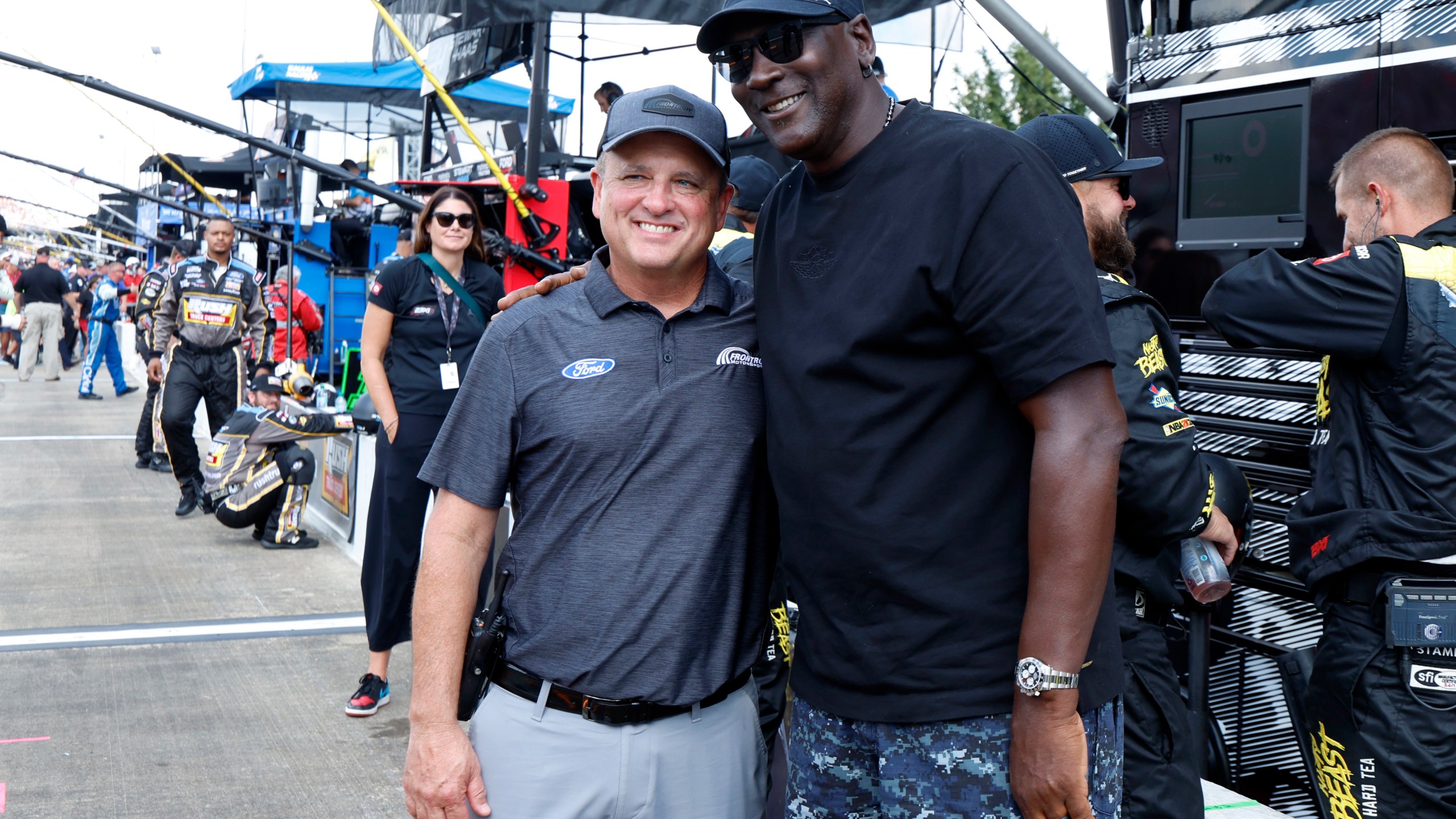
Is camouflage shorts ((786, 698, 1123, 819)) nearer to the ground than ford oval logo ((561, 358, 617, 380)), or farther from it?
nearer to the ground

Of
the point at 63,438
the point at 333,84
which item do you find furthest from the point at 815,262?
the point at 333,84

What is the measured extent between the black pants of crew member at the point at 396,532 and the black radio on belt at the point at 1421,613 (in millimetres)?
3492

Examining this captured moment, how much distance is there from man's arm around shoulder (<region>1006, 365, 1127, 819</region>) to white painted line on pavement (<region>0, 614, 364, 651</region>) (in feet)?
17.0

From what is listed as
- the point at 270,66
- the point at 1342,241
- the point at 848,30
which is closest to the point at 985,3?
the point at 1342,241

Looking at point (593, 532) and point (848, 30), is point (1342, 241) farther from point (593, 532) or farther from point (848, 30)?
point (593, 532)

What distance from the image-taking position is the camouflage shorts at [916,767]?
1792 millimetres

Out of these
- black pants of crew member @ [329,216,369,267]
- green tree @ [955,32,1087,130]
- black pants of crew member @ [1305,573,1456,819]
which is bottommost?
black pants of crew member @ [1305,573,1456,819]

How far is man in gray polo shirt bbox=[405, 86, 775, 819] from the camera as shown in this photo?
6.94 ft

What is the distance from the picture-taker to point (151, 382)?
39.2 feet

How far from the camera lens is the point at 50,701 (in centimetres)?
507

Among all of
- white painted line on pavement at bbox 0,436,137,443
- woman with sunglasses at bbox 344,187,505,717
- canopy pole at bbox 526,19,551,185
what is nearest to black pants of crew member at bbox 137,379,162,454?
white painted line on pavement at bbox 0,436,137,443

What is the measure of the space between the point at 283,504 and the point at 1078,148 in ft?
22.0

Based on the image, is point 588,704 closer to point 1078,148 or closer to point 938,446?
point 938,446

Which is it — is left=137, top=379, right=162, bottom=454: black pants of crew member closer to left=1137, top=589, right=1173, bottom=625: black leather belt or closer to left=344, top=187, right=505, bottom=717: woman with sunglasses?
left=344, top=187, right=505, bottom=717: woman with sunglasses
